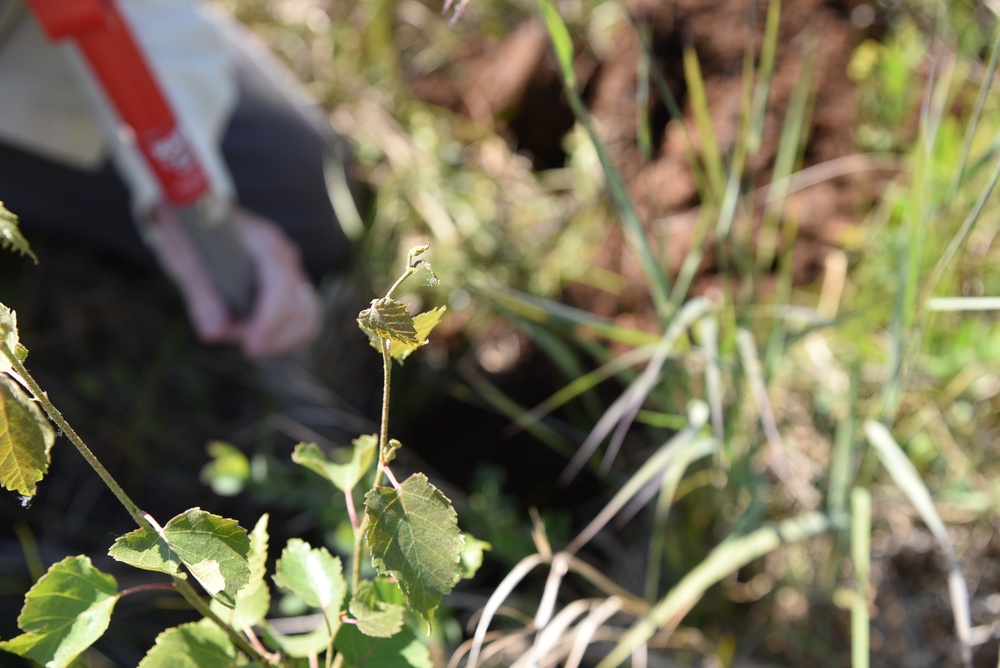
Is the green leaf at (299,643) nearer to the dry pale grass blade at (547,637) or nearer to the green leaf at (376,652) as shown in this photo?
the green leaf at (376,652)

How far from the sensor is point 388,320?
16.9 inches

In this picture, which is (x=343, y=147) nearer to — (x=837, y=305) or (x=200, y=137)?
(x=200, y=137)

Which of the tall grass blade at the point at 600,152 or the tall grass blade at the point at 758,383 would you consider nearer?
the tall grass blade at the point at 600,152

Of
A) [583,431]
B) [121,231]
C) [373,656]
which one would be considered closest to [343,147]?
[121,231]

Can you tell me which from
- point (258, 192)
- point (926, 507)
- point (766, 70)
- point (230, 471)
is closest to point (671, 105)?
point (766, 70)

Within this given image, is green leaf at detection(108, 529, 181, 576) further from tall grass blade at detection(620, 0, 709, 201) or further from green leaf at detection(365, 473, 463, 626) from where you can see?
tall grass blade at detection(620, 0, 709, 201)

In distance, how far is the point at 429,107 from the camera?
80.6 inches

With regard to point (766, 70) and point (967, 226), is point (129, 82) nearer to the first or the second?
point (766, 70)

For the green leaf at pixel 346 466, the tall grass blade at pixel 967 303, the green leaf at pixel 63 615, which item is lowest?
the green leaf at pixel 63 615

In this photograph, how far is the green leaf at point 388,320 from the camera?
0.43m

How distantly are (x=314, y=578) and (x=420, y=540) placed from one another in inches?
5.9

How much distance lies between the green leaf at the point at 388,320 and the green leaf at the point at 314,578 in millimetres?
213

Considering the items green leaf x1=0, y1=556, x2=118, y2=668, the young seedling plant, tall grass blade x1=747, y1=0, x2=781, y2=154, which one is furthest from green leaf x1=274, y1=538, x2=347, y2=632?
tall grass blade x1=747, y1=0, x2=781, y2=154

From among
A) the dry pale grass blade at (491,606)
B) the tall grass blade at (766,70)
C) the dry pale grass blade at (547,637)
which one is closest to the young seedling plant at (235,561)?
the dry pale grass blade at (491,606)
